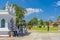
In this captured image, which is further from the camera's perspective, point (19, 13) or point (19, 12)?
point (19, 13)

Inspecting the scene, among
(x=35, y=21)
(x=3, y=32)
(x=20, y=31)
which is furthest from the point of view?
(x=35, y=21)

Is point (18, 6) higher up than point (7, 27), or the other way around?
point (18, 6)

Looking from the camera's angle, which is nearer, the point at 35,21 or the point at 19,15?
the point at 19,15

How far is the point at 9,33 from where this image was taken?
2281 centimetres

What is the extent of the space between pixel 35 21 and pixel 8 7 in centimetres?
5681

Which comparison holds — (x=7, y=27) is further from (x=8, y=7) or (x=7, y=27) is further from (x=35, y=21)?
(x=35, y=21)

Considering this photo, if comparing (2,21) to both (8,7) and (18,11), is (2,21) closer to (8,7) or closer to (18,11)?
(8,7)

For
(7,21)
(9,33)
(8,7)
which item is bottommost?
(9,33)

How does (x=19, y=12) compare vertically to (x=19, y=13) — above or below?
above

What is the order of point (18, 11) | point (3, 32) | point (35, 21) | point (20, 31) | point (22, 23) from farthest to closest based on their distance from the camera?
1. point (35, 21)
2. point (18, 11)
3. point (22, 23)
4. point (20, 31)
5. point (3, 32)

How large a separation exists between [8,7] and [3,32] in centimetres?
316

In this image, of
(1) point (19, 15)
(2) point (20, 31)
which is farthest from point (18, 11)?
(2) point (20, 31)

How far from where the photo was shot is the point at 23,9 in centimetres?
4041

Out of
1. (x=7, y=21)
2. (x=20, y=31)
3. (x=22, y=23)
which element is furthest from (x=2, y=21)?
A: (x=22, y=23)
